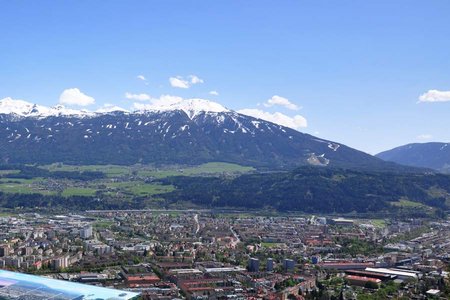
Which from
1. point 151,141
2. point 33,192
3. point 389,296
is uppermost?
point 151,141

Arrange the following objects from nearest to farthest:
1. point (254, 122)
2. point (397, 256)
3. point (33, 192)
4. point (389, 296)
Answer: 1. point (389, 296)
2. point (397, 256)
3. point (33, 192)
4. point (254, 122)

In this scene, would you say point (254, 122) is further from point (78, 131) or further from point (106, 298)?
point (106, 298)

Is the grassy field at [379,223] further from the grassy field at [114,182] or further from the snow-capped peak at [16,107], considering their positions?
the snow-capped peak at [16,107]

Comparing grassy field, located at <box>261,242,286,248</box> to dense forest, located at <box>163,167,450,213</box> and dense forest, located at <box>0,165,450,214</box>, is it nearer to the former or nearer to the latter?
dense forest, located at <box>163,167,450,213</box>

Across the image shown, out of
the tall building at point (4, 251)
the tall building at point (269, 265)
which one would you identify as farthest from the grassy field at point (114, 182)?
the tall building at point (269, 265)

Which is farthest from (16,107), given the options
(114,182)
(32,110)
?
(114,182)

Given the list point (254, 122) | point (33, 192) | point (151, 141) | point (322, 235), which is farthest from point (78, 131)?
point (322, 235)

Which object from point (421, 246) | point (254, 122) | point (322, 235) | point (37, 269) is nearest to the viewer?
point (37, 269)

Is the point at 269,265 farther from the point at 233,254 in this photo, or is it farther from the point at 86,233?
the point at 86,233
